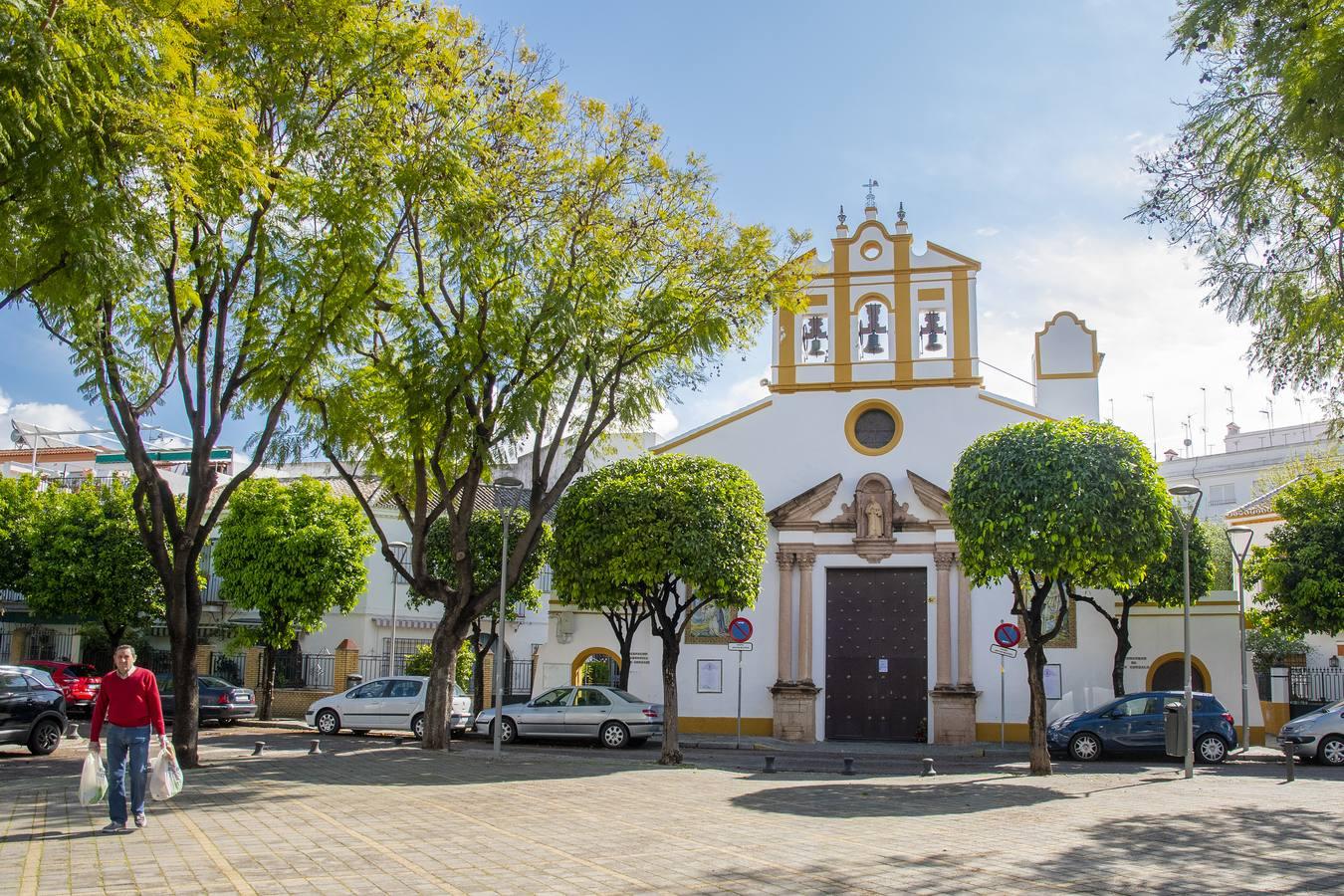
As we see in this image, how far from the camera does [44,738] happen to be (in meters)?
18.3

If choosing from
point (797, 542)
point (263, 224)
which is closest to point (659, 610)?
point (797, 542)

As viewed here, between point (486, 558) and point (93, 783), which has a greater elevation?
point (486, 558)

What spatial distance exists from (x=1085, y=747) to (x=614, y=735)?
9393mm

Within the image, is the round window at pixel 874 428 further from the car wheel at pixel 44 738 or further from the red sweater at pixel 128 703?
the red sweater at pixel 128 703

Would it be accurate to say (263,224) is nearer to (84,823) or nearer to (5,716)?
(84,823)

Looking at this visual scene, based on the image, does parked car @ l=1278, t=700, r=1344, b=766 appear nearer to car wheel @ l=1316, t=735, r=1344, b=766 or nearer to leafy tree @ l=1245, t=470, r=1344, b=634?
car wheel @ l=1316, t=735, r=1344, b=766

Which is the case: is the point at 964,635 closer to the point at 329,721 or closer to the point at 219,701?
the point at 329,721

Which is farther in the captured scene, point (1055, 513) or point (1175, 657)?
point (1175, 657)

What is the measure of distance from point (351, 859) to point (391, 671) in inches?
1029

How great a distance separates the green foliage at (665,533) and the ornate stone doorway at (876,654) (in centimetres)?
591

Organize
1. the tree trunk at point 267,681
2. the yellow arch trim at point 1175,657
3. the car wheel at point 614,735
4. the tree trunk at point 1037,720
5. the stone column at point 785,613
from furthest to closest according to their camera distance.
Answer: the tree trunk at point 267,681 → the stone column at point 785,613 → the yellow arch trim at point 1175,657 → the car wheel at point 614,735 → the tree trunk at point 1037,720

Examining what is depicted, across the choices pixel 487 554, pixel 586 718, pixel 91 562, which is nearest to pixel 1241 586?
pixel 586 718

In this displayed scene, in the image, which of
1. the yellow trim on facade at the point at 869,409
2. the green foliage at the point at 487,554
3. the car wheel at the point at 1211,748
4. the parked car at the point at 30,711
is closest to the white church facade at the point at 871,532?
the yellow trim on facade at the point at 869,409

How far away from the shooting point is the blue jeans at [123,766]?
9843 mm
